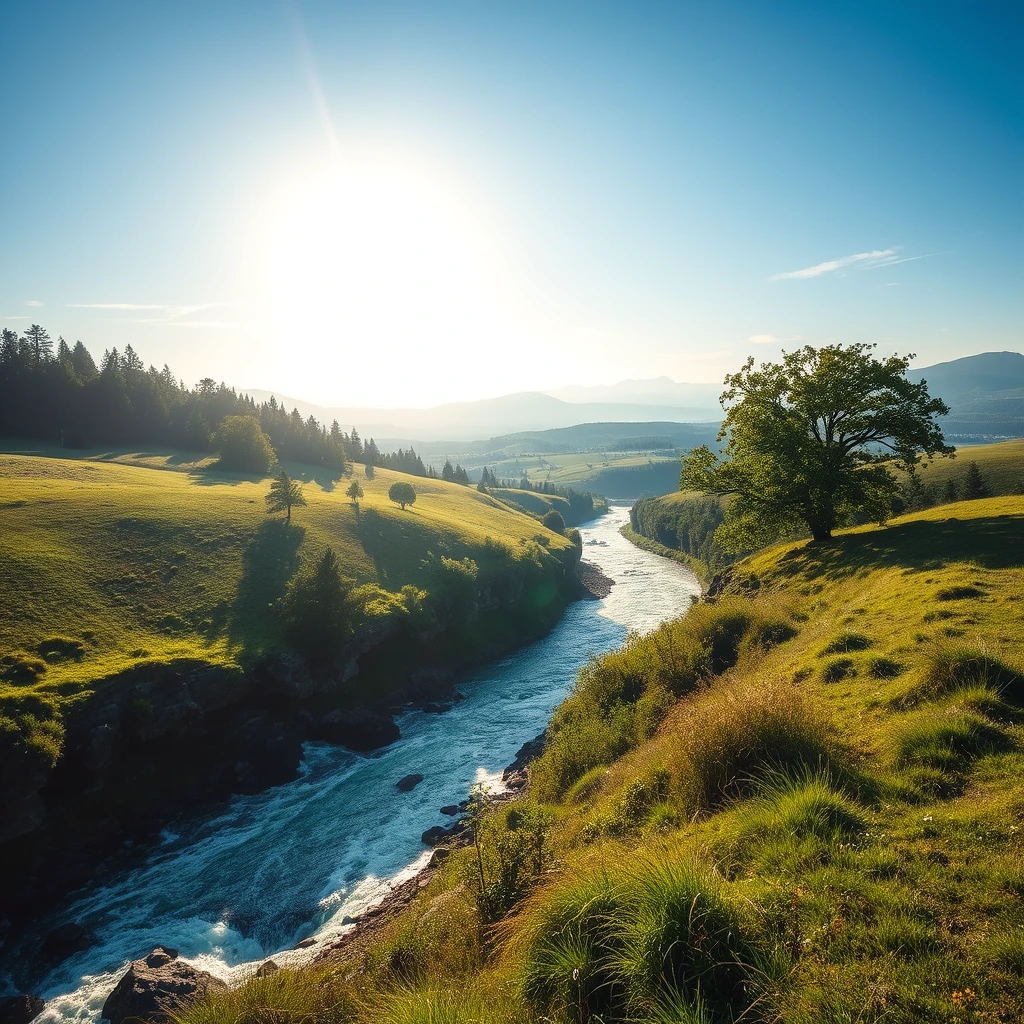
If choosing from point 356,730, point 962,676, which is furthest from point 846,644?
point 356,730

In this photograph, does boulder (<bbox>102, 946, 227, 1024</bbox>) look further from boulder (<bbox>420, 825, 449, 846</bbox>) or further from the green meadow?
the green meadow

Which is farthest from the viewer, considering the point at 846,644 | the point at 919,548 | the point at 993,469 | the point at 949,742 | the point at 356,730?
Result: the point at 993,469

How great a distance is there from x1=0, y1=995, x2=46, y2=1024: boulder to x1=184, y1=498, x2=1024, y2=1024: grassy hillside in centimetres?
1868

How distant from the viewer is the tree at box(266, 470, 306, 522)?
2756 inches

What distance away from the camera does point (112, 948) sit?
994 inches

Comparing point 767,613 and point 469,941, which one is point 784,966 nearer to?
point 469,941

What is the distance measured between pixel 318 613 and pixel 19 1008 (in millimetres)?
29746

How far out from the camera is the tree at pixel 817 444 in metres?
35.0

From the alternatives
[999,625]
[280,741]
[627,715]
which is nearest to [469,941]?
[627,715]

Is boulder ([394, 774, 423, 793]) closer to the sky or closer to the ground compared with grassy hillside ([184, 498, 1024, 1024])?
closer to the ground

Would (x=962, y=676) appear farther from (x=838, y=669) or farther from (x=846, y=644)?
(x=846, y=644)

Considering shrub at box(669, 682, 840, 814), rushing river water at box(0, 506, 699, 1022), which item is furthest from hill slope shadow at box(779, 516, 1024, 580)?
shrub at box(669, 682, 840, 814)

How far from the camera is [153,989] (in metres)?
20.1

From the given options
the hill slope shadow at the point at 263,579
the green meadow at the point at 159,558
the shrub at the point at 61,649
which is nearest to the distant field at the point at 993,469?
the green meadow at the point at 159,558
